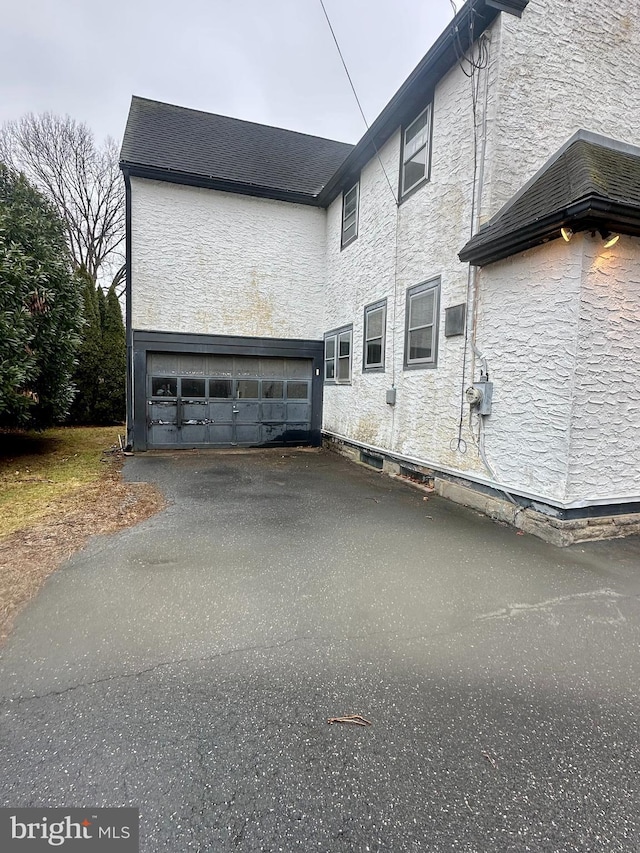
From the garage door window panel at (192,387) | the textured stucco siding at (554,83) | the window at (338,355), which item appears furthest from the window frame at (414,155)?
the garage door window panel at (192,387)

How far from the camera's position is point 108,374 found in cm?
1377

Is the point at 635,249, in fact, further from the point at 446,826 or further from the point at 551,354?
the point at 446,826

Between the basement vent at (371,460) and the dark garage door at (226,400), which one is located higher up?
the dark garage door at (226,400)

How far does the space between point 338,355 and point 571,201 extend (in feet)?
21.3

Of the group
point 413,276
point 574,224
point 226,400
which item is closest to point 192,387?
point 226,400

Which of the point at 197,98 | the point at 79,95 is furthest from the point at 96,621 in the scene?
the point at 79,95

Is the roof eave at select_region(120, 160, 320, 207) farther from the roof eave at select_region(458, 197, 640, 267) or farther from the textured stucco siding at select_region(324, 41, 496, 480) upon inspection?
the roof eave at select_region(458, 197, 640, 267)

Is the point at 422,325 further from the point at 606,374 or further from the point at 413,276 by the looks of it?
the point at 606,374

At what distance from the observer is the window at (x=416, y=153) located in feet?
21.4

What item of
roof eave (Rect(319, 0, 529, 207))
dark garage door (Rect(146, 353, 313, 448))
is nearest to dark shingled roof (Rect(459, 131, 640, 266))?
roof eave (Rect(319, 0, 529, 207))

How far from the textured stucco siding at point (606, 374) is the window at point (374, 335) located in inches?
158

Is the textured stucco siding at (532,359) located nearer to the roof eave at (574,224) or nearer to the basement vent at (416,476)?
the roof eave at (574,224)

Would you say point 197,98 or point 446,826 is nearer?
point 446,826

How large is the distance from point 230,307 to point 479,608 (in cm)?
907
